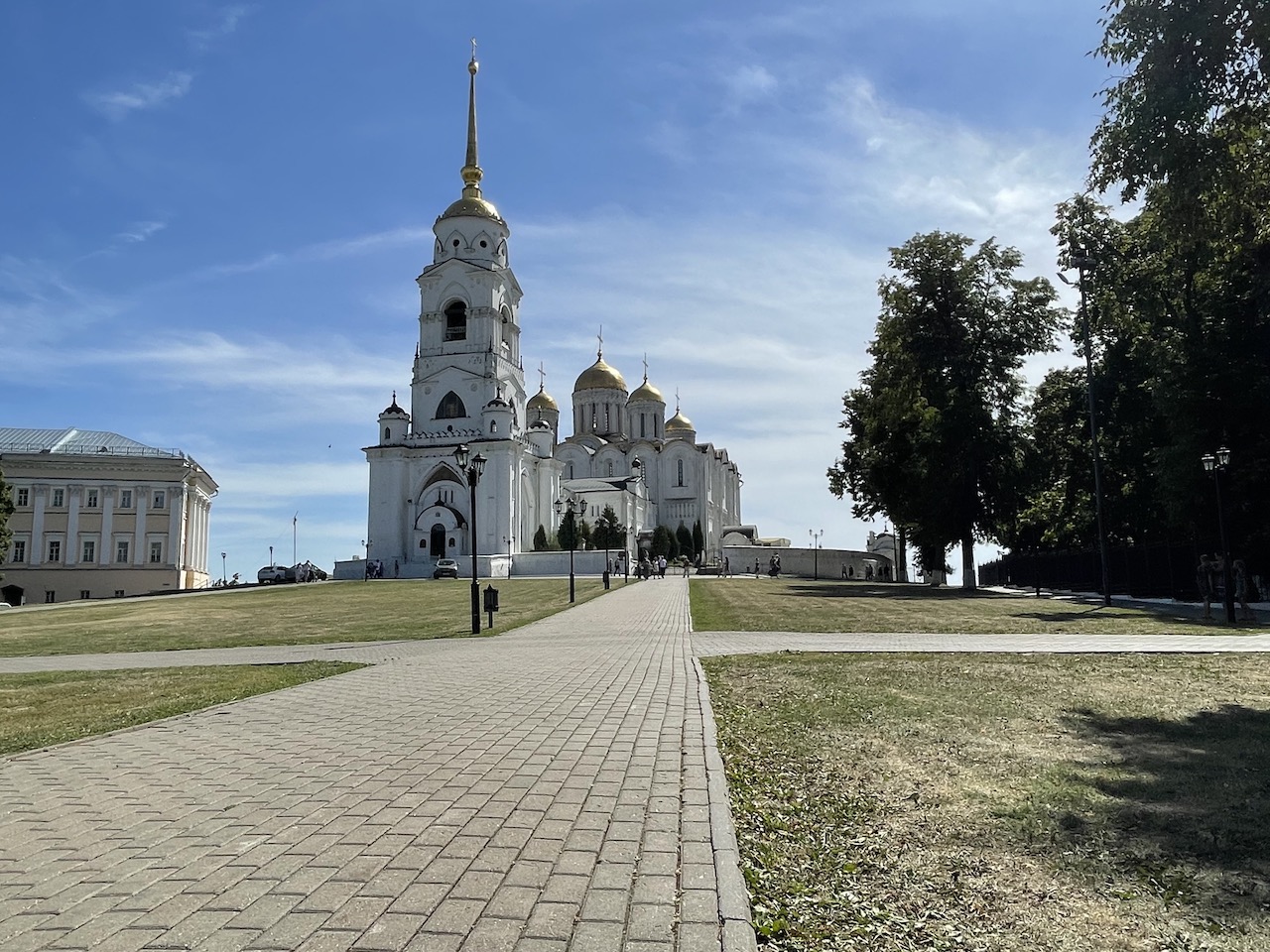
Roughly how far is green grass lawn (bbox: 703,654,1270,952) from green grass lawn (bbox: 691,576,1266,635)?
31.5 feet

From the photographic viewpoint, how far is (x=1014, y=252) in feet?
133

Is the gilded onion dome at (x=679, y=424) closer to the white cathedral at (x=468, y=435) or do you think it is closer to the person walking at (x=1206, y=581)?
the white cathedral at (x=468, y=435)

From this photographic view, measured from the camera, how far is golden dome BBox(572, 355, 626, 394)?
345 ft

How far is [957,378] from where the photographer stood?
39.5 metres

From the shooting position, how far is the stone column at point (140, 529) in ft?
231

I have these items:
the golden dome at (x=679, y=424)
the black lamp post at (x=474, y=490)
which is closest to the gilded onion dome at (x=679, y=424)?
the golden dome at (x=679, y=424)

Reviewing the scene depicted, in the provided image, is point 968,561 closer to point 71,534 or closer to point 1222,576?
point 1222,576

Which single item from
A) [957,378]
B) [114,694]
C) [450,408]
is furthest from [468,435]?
[114,694]

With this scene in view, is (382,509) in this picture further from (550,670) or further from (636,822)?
(636,822)

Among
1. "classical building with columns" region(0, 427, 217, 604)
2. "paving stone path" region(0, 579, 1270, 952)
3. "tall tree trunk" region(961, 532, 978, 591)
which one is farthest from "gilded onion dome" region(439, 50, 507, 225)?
"paving stone path" region(0, 579, 1270, 952)

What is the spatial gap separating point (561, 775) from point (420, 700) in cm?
447

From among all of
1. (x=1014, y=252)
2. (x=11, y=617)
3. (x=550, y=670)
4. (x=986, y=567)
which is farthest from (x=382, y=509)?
(x=550, y=670)

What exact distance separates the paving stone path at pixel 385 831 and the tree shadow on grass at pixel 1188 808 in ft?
6.65

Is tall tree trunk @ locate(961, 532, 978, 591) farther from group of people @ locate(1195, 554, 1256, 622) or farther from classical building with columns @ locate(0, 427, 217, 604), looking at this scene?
classical building with columns @ locate(0, 427, 217, 604)
